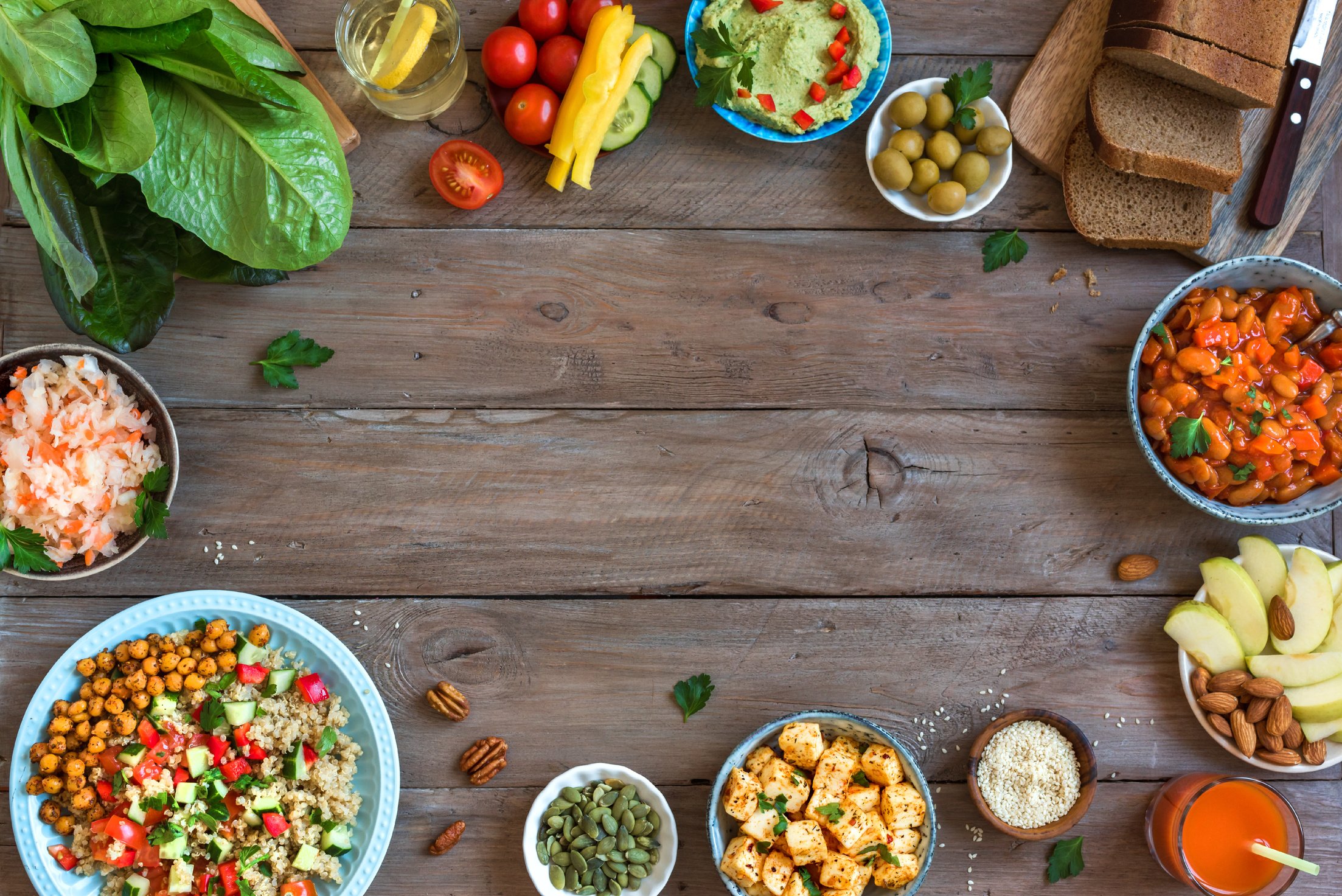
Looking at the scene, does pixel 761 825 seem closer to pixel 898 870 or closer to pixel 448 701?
pixel 898 870

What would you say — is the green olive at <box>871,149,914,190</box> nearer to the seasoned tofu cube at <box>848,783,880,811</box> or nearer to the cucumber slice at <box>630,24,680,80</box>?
the cucumber slice at <box>630,24,680,80</box>

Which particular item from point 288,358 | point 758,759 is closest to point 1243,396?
point 758,759

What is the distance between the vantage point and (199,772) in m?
1.70

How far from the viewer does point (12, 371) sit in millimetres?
1745

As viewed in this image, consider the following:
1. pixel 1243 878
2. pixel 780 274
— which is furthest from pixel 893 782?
pixel 780 274

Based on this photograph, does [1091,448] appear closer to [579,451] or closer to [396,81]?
[579,451]

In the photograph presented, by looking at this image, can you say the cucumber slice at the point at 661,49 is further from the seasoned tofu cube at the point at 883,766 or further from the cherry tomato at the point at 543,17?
the seasoned tofu cube at the point at 883,766

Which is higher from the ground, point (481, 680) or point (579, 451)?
point (579, 451)

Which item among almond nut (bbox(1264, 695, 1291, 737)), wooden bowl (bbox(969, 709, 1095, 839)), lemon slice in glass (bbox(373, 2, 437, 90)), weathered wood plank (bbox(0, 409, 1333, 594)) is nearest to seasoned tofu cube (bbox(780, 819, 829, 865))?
wooden bowl (bbox(969, 709, 1095, 839))

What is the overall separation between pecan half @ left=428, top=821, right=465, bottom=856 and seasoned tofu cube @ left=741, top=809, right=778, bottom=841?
57 cm

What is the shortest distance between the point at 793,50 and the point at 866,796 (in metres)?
1.46

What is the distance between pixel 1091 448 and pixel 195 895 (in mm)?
2000

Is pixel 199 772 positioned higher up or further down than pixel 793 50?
further down

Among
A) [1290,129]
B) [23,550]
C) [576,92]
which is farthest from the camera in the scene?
[1290,129]
